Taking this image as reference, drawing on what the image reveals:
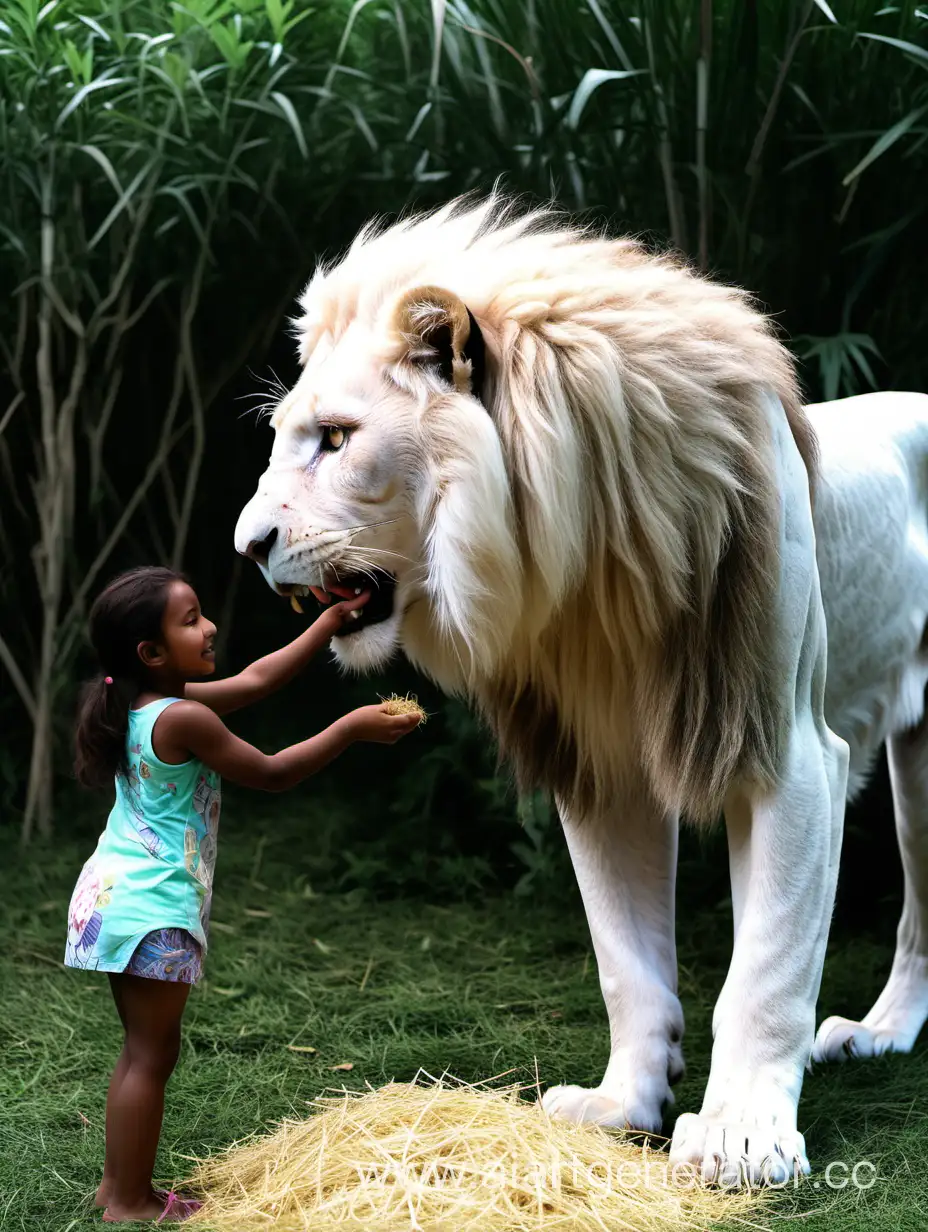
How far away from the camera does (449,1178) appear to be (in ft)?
7.06

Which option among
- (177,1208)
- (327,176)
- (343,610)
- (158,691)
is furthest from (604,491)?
(327,176)

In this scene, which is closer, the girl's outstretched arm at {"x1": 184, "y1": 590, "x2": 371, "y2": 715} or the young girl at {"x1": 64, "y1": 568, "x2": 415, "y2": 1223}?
the young girl at {"x1": 64, "y1": 568, "x2": 415, "y2": 1223}

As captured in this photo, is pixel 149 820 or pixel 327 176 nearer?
pixel 149 820

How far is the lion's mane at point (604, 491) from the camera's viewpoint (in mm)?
2156

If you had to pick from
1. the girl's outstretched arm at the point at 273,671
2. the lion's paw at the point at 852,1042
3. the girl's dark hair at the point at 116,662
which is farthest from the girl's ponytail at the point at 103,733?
the lion's paw at the point at 852,1042

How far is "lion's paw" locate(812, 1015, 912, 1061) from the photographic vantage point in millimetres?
2980

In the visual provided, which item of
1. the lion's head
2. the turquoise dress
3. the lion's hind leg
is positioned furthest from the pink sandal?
the lion's hind leg

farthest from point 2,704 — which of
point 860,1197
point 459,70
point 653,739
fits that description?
point 860,1197

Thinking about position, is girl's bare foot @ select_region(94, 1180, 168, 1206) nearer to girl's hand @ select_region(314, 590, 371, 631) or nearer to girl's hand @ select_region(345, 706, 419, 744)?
girl's hand @ select_region(345, 706, 419, 744)

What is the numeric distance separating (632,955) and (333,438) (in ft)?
3.34

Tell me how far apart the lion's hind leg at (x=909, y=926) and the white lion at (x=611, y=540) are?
0.69 metres

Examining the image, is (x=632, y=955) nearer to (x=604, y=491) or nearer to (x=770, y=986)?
(x=770, y=986)

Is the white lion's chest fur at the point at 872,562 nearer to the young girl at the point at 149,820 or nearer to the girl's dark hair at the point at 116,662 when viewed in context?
the young girl at the point at 149,820

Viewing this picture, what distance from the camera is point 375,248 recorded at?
7.69 ft
